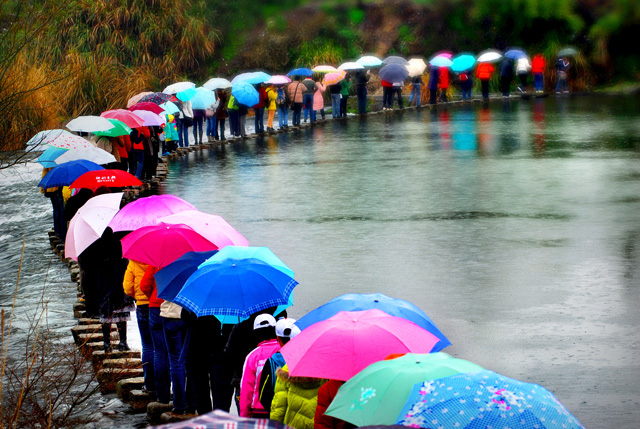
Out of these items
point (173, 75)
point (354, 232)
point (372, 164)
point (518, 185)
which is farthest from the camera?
point (173, 75)

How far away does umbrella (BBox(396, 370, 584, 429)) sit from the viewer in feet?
12.9

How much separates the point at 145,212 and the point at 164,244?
4.11ft

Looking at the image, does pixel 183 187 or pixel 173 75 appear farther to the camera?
pixel 173 75

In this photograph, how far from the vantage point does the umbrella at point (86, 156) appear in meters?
13.5

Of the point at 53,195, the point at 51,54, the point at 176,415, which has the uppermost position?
the point at 51,54

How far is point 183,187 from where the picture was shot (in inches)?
766

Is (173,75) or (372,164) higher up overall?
(173,75)

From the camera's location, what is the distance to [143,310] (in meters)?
8.51

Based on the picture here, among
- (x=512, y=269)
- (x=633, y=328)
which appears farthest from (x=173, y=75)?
(x=633, y=328)

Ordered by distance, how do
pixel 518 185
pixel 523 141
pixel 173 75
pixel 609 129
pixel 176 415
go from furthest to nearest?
pixel 173 75 < pixel 609 129 < pixel 523 141 < pixel 518 185 < pixel 176 415

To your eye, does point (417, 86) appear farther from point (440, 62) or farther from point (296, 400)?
point (296, 400)

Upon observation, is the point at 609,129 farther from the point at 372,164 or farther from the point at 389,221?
the point at 389,221

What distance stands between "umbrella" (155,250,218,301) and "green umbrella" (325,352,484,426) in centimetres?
319

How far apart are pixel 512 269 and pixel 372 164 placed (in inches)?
386
